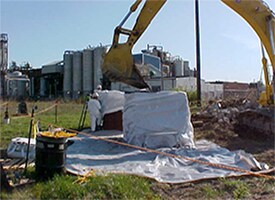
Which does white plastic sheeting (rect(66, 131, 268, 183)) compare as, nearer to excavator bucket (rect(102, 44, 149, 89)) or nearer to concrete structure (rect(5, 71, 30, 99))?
excavator bucket (rect(102, 44, 149, 89))

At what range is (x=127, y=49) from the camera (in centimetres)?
843

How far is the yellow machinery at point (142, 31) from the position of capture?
795cm

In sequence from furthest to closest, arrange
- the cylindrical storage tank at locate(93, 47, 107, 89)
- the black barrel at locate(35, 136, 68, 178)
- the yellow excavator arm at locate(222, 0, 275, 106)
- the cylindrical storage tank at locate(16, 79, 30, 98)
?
the cylindrical storage tank at locate(16, 79, 30, 98)
the cylindrical storage tank at locate(93, 47, 107, 89)
the yellow excavator arm at locate(222, 0, 275, 106)
the black barrel at locate(35, 136, 68, 178)

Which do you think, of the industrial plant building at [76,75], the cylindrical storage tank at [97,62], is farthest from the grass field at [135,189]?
the cylindrical storage tank at [97,62]

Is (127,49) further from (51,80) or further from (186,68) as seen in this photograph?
(186,68)

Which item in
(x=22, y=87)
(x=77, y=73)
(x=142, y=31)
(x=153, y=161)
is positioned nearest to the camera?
(x=153, y=161)

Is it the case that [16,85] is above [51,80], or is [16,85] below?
below

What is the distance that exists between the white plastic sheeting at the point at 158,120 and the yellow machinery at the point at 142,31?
0.87 metres

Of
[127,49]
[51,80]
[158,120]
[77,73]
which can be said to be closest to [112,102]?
[127,49]

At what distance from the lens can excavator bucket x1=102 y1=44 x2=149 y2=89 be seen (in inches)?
331

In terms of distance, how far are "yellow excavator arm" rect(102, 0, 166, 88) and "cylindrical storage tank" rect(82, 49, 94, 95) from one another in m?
25.9

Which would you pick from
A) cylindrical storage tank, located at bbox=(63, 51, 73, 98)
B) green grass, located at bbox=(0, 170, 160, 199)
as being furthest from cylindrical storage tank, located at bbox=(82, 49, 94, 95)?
green grass, located at bbox=(0, 170, 160, 199)

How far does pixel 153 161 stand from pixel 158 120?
1.86 m

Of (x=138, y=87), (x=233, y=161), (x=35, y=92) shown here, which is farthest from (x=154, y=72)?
(x=233, y=161)
